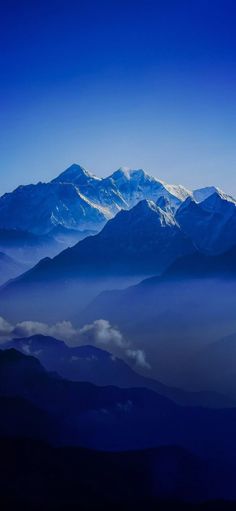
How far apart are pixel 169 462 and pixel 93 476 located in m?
37.8

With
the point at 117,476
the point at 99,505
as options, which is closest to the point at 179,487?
the point at 117,476

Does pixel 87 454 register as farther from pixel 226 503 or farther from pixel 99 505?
pixel 226 503

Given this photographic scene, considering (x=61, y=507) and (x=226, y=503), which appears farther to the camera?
(x=226, y=503)

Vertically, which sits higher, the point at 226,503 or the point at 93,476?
the point at 93,476

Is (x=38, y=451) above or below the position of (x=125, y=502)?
above

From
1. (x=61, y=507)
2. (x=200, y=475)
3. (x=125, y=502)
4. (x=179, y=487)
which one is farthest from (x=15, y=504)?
(x=200, y=475)

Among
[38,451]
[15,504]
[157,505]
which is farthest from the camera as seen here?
[38,451]

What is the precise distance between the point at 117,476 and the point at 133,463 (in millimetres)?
13436

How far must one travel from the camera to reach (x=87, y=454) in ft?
649

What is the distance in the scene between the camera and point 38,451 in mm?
188625

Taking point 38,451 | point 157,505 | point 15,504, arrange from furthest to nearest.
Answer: point 38,451
point 157,505
point 15,504

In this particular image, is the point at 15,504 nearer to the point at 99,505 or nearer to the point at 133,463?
the point at 99,505

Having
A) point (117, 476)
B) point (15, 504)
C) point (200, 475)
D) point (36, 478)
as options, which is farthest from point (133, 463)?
point (15, 504)

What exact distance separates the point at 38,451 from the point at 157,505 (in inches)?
2078
